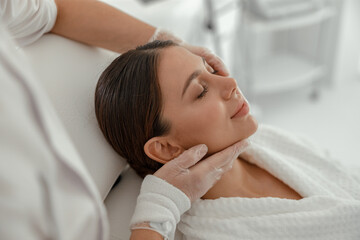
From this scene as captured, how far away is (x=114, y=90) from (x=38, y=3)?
33 centimetres

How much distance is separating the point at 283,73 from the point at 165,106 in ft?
6.36

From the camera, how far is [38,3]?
40.0 inches

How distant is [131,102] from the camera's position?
927 millimetres

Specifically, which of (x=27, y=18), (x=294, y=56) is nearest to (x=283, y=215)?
(x=27, y=18)

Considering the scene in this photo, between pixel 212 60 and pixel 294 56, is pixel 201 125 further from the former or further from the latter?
pixel 294 56

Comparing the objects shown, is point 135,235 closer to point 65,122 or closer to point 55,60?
point 65,122

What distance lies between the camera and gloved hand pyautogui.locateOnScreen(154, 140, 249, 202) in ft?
2.95

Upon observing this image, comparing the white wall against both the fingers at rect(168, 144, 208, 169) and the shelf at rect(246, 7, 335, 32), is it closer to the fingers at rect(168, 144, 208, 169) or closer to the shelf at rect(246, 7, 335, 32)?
the shelf at rect(246, 7, 335, 32)

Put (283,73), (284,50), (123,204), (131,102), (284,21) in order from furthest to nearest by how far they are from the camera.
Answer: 1. (284,50)
2. (283,73)
3. (284,21)
4. (123,204)
5. (131,102)

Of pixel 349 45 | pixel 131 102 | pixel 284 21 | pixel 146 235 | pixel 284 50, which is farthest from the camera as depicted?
pixel 284 50

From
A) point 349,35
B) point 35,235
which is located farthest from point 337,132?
point 35,235

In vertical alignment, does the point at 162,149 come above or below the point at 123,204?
above

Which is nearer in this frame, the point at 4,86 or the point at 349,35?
the point at 4,86

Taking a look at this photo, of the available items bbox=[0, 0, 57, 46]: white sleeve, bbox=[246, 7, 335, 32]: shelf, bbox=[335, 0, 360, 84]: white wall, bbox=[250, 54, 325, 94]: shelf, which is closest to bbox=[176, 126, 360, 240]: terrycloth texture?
bbox=[0, 0, 57, 46]: white sleeve
